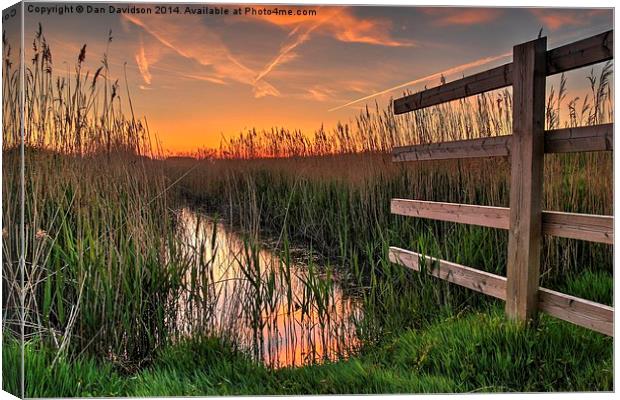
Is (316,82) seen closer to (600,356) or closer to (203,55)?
(203,55)

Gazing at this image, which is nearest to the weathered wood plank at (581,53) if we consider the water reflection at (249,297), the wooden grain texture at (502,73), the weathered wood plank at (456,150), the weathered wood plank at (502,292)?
the wooden grain texture at (502,73)

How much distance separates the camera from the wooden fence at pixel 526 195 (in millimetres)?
2961

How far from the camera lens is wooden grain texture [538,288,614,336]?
2.88 metres

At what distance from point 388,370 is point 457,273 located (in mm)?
666

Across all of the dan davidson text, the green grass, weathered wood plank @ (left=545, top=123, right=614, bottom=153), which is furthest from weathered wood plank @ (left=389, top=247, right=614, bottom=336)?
the dan davidson text

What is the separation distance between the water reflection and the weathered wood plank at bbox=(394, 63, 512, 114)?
0.96 m

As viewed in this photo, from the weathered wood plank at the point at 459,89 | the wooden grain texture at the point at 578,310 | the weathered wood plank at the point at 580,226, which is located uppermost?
the weathered wood plank at the point at 459,89

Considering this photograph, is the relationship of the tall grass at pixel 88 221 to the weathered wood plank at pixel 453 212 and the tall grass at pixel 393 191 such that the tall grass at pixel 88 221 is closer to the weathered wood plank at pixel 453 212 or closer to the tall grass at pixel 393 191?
the tall grass at pixel 393 191

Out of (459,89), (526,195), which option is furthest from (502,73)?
(526,195)

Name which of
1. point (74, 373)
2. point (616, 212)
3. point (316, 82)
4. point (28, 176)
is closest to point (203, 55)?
point (316, 82)

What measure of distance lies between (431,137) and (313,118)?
834 mm

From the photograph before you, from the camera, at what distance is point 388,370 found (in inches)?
123

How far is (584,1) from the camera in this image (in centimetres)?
317

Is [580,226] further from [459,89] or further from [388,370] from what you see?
[388,370]
